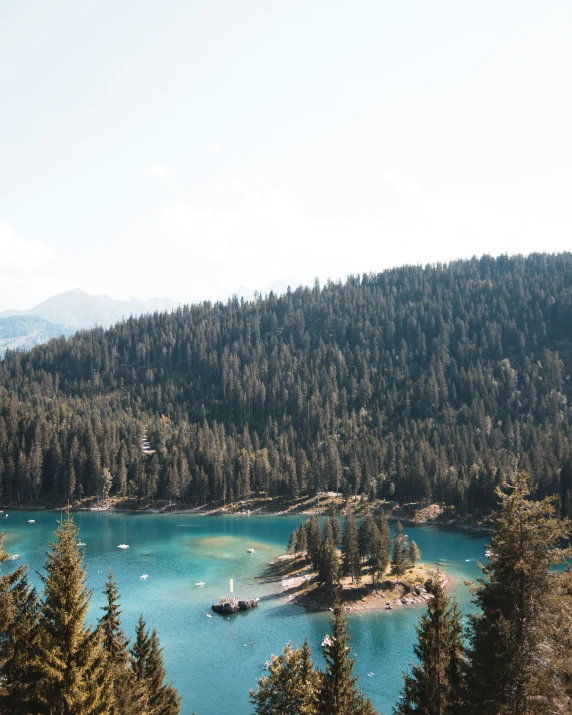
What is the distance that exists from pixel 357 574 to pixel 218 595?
79.5 ft

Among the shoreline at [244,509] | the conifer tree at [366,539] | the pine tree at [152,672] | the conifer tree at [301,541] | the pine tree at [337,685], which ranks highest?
the pine tree at [337,685]

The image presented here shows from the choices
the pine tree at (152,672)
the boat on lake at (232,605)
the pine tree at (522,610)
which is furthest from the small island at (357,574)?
the pine tree at (522,610)

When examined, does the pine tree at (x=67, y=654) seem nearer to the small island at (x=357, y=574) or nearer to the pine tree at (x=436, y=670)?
the pine tree at (x=436, y=670)

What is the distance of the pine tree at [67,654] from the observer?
20.4 m

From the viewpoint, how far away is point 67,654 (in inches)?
816

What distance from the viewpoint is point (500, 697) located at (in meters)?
22.9

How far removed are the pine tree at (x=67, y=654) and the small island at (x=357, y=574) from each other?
2756 inches

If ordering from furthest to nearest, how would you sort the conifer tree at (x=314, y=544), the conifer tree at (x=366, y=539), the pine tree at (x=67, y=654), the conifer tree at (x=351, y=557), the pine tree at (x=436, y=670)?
1. the conifer tree at (x=314, y=544)
2. the conifer tree at (x=366, y=539)
3. the conifer tree at (x=351, y=557)
4. the pine tree at (x=436, y=670)
5. the pine tree at (x=67, y=654)

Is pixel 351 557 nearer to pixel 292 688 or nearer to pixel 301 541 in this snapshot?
pixel 301 541

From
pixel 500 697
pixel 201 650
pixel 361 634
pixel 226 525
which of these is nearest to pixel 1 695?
pixel 500 697

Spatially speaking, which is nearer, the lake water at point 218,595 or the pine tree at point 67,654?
the pine tree at point 67,654

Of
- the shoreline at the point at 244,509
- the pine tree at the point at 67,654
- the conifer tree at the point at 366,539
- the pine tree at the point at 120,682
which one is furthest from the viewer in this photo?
the shoreline at the point at 244,509

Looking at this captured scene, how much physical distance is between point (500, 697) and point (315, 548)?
78121 millimetres

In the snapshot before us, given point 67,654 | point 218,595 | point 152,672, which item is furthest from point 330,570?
point 67,654
